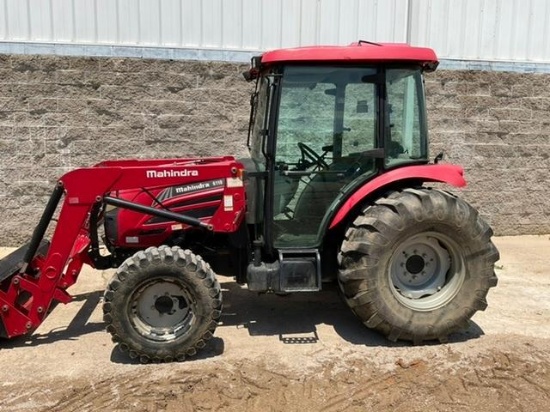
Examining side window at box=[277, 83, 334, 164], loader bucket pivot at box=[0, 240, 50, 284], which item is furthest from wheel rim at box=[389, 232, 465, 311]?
loader bucket pivot at box=[0, 240, 50, 284]

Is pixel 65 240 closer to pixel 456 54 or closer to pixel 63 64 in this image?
pixel 63 64

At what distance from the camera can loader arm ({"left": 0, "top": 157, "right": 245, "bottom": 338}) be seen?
3789 millimetres

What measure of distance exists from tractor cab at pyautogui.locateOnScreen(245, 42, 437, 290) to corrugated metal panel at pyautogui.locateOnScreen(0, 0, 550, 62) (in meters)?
3.17

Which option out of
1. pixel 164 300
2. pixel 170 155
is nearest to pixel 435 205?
pixel 164 300

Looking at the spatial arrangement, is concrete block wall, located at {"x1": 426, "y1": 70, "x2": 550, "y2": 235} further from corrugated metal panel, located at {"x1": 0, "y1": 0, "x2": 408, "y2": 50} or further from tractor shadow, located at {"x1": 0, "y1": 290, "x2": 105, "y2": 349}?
tractor shadow, located at {"x1": 0, "y1": 290, "x2": 105, "y2": 349}

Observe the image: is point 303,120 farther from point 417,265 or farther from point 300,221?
point 417,265

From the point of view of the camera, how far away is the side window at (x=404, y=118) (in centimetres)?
403

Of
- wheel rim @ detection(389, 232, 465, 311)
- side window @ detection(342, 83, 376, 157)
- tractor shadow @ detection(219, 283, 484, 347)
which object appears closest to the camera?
side window @ detection(342, 83, 376, 157)

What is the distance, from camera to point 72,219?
381 centimetres

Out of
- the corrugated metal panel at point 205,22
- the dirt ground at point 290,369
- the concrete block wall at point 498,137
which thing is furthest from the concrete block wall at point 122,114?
the dirt ground at point 290,369

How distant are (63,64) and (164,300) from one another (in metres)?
4.10

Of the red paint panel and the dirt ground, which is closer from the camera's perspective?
the dirt ground

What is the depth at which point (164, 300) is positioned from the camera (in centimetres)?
378

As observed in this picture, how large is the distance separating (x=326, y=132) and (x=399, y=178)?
63cm
